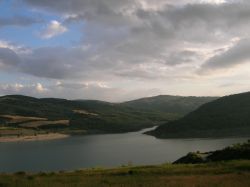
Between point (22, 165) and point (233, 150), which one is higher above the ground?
point (233, 150)

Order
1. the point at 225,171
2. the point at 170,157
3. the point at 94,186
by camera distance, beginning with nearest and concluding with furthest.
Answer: the point at 94,186, the point at 225,171, the point at 170,157

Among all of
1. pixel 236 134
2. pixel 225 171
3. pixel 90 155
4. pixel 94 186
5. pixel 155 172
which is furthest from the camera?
pixel 236 134

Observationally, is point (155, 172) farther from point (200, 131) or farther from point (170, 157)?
point (200, 131)

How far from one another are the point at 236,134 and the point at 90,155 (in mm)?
77546

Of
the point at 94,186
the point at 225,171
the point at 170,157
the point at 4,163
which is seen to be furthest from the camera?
the point at 4,163

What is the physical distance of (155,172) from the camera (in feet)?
101

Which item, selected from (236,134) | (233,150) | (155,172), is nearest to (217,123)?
(236,134)

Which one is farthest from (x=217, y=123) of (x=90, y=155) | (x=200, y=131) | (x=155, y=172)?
(x=155, y=172)

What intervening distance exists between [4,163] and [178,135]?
9872cm

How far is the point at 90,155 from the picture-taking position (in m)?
121

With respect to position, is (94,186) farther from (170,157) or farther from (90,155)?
(90,155)

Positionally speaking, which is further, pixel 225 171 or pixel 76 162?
pixel 76 162

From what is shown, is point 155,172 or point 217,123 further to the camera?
point 217,123

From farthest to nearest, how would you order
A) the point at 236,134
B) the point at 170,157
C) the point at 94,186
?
the point at 236,134
the point at 170,157
the point at 94,186
